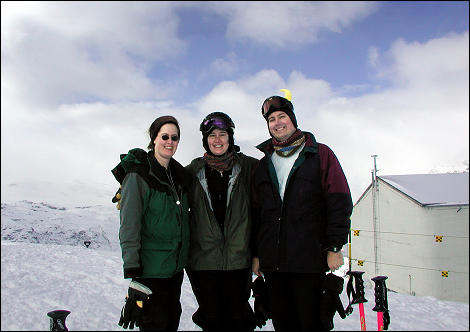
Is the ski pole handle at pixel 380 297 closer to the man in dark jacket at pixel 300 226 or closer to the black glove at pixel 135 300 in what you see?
the man in dark jacket at pixel 300 226

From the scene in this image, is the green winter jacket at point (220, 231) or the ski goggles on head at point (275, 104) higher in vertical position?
the ski goggles on head at point (275, 104)

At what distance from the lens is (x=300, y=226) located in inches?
101

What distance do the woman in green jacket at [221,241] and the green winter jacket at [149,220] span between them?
178mm

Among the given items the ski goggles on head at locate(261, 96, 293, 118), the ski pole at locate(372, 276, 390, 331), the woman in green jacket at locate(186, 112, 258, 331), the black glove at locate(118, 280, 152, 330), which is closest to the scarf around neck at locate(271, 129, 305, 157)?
the ski goggles on head at locate(261, 96, 293, 118)

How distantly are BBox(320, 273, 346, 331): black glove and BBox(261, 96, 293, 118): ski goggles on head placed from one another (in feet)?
4.88

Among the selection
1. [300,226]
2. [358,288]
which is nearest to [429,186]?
[358,288]

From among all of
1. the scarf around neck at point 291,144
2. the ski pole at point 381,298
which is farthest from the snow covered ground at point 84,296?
the scarf around neck at point 291,144

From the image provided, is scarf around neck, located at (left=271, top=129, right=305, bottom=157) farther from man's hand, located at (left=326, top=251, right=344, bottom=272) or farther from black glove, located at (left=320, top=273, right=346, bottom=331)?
black glove, located at (left=320, top=273, right=346, bottom=331)

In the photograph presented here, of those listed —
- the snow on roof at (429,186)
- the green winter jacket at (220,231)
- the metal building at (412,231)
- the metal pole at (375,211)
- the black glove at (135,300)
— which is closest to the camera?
the black glove at (135,300)

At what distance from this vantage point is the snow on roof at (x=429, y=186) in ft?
34.0

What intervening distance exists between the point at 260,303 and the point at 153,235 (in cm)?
115

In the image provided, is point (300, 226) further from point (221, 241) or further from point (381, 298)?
point (381, 298)

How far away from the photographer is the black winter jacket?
249 centimetres

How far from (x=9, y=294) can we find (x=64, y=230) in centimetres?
1444
